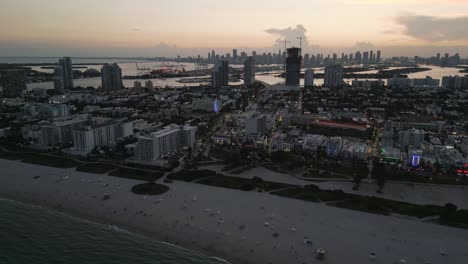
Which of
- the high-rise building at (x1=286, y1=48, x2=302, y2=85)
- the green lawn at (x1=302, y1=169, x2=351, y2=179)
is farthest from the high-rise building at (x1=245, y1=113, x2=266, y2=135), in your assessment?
the high-rise building at (x1=286, y1=48, x2=302, y2=85)

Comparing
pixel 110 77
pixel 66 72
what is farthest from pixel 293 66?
pixel 66 72

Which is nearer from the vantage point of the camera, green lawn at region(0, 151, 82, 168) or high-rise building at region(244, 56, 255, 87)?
green lawn at region(0, 151, 82, 168)

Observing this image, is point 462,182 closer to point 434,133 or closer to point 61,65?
point 434,133

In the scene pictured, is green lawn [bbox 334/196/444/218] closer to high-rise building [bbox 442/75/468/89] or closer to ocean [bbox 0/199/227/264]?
ocean [bbox 0/199/227/264]

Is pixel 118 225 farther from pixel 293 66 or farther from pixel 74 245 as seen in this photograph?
pixel 293 66

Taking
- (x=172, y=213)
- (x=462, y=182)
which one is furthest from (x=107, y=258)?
(x=462, y=182)

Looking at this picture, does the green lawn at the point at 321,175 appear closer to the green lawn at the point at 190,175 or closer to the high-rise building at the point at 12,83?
the green lawn at the point at 190,175
